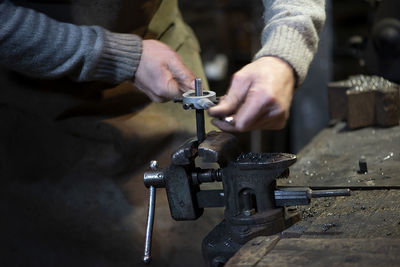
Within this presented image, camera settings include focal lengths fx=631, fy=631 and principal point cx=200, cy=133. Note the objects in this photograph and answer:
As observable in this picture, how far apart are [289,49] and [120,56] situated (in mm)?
423

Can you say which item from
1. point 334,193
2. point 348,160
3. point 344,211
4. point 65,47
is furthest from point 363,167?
point 65,47

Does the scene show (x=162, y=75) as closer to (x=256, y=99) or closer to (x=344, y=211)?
(x=256, y=99)

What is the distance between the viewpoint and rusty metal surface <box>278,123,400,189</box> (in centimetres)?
139

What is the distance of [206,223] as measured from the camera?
1.67 meters

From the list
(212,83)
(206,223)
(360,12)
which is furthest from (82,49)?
(360,12)

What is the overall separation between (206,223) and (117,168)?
0.92ft

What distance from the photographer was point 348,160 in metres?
1.57

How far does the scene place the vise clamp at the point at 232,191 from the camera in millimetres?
1088

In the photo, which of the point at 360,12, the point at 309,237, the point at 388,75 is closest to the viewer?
the point at 309,237

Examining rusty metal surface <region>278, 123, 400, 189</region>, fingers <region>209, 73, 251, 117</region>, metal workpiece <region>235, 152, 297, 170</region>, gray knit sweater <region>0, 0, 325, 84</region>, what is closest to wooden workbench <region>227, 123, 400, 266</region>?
rusty metal surface <region>278, 123, 400, 189</region>

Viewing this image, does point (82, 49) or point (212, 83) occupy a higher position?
point (82, 49)

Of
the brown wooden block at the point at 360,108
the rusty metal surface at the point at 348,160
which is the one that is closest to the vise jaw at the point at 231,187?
the rusty metal surface at the point at 348,160

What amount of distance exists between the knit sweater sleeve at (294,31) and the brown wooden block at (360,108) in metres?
0.51

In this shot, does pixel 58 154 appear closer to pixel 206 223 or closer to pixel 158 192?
pixel 158 192
